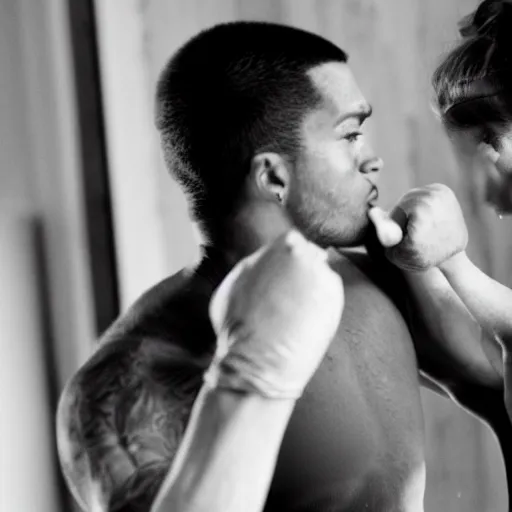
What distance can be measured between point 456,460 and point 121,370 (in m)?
0.75

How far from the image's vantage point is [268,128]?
72cm

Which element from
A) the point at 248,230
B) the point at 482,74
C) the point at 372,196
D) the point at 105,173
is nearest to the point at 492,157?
the point at 482,74

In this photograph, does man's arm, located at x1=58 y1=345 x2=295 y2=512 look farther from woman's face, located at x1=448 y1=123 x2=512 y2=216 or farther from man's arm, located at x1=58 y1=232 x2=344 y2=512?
woman's face, located at x1=448 y1=123 x2=512 y2=216

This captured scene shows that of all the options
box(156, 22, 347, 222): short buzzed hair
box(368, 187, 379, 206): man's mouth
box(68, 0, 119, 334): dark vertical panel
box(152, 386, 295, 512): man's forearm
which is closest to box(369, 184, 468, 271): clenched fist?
box(368, 187, 379, 206): man's mouth

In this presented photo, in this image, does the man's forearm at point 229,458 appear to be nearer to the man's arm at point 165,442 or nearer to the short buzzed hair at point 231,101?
the man's arm at point 165,442

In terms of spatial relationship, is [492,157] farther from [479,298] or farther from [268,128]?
[268,128]

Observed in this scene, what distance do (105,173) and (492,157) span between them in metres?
0.51

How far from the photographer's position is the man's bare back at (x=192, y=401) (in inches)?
26.4

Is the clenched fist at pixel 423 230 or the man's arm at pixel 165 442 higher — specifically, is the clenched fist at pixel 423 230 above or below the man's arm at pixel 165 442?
above

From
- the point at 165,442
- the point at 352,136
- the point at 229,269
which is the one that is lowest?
the point at 165,442

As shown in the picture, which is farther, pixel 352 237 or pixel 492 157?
pixel 492 157

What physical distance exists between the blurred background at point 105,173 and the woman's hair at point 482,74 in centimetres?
16

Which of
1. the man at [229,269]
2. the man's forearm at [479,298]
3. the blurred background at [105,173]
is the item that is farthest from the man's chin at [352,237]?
the blurred background at [105,173]

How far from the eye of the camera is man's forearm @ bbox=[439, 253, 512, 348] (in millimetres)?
849
